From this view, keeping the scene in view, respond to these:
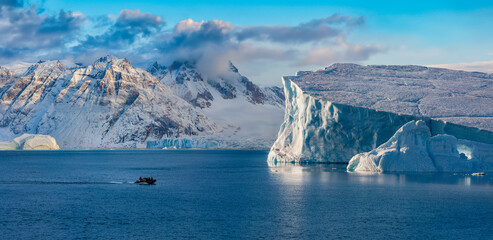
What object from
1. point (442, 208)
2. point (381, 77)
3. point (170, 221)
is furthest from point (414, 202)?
point (381, 77)

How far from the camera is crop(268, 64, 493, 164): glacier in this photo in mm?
80062

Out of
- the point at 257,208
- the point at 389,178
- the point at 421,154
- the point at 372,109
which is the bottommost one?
the point at 257,208

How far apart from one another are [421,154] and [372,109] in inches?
447

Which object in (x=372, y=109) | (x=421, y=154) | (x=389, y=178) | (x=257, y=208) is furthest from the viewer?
(x=372, y=109)

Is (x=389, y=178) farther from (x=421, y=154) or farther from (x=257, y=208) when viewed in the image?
(x=257, y=208)

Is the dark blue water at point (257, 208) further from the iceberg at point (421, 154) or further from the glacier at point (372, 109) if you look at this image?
the glacier at point (372, 109)

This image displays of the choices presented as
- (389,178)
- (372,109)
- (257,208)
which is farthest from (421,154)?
(257,208)

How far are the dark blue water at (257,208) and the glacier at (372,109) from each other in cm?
1042

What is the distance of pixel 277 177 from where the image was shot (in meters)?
79.1

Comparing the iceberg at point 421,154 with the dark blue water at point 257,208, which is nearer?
the dark blue water at point 257,208

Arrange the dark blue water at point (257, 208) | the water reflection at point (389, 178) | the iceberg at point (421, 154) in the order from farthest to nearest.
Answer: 1. the iceberg at point (421, 154)
2. the water reflection at point (389, 178)
3. the dark blue water at point (257, 208)

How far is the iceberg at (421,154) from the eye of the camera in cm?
7325

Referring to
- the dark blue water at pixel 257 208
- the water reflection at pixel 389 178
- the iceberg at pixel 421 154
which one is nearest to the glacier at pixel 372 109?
the iceberg at pixel 421 154

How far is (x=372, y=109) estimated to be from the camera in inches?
3248
